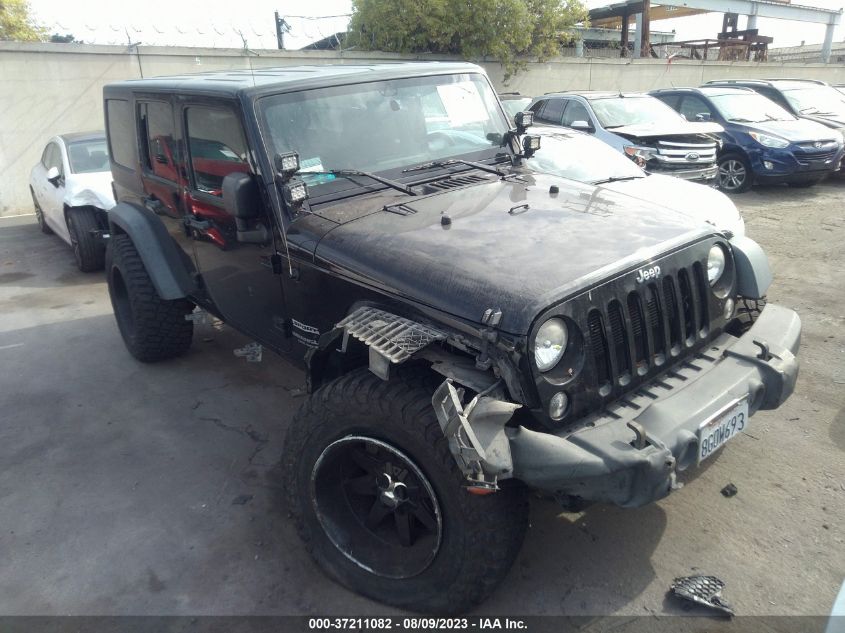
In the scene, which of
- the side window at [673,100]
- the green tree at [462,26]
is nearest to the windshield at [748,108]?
the side window at [673,100]

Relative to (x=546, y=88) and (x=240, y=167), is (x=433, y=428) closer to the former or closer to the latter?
(x=240, y=167)

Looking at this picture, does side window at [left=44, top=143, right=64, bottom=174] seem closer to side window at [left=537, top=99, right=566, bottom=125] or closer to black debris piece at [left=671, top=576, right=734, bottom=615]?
side window at [left=537, top=99, right=566, bottom=125]

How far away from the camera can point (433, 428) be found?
230cm

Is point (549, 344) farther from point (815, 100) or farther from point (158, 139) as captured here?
point (815, 100)

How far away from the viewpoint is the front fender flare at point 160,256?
421cm

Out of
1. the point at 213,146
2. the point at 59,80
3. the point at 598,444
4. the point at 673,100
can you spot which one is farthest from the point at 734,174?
the point at 59,80

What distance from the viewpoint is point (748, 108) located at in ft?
36.1

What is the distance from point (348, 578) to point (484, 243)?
1517 mm

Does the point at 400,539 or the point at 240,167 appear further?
the point at 240,167

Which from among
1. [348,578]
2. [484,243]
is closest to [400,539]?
[348,578]

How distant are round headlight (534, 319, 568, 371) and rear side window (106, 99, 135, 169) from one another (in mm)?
3493

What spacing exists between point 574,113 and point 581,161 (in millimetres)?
3506

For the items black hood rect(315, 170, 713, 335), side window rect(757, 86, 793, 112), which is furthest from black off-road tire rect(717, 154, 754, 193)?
black hood rect(315, 170, 713, 335)

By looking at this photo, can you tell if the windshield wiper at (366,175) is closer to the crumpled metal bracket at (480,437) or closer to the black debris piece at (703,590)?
the crumpled metal bracket at (480,437)
